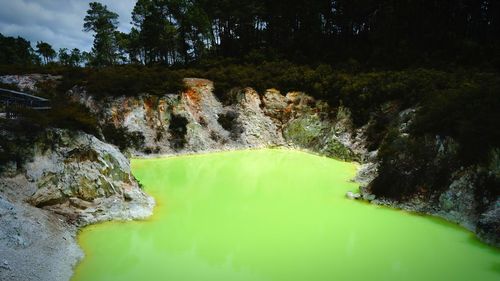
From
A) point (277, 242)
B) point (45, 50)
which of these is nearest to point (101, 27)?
point (45, 50)

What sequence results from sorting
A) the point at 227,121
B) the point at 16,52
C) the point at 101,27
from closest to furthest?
the point at 227,121 < the point at 101,27 < the point at 16,52

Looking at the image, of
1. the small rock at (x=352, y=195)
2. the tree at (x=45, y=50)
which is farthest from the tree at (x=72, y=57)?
the small rock at (x=352, y=195)

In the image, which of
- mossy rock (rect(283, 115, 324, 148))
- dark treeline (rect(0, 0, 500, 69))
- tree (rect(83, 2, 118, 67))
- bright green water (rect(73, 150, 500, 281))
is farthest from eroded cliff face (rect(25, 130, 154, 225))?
tree (rect(83, 2, 118, 67))

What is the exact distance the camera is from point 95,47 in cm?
5972

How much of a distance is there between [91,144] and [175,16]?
38.3m

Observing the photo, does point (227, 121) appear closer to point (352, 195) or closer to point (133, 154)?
point (133, 154)

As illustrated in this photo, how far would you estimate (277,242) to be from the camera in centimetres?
1315

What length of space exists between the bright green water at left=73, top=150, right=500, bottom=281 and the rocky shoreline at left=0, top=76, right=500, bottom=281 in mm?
900

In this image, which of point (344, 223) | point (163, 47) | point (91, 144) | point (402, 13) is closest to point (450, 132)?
point (344, 223)

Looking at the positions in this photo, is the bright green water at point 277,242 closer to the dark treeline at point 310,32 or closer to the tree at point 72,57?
the dark treeline at point 310,32

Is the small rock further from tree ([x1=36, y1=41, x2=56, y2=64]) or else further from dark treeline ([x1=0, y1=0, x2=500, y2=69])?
tree ([x1=36, y1=41, x2=56, y2=64])

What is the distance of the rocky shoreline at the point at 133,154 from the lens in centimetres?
1205

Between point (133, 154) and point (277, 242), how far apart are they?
18.9 metres

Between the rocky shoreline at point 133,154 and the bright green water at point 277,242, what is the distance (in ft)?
2.95
